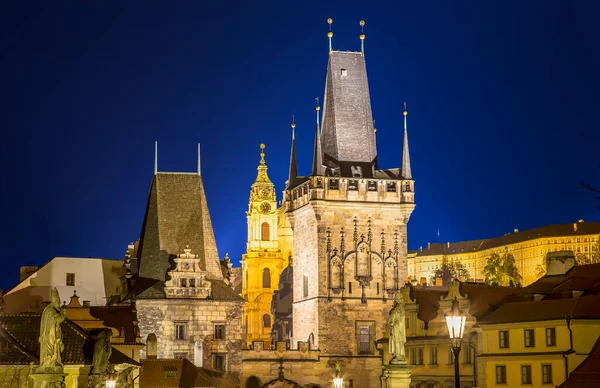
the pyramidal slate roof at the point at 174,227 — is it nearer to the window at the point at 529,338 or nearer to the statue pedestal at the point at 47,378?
the window at the point at 529,338

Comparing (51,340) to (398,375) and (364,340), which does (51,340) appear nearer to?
(398,375)

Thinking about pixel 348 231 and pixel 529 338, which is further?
pixel 348 231

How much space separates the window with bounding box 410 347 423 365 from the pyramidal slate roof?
13.1m

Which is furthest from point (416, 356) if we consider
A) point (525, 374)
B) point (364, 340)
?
point (364, 340)

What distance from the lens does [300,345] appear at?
8112cm

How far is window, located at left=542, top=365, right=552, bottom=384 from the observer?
5875 centimetres

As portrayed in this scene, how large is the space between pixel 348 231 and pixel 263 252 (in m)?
65.9

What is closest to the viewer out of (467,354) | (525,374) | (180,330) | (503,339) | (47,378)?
(47,378)

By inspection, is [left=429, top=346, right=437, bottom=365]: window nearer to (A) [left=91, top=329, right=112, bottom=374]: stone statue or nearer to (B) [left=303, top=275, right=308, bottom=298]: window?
(B) [left=303, top=275, right=308, bottom=298]: window

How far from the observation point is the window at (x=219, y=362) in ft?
245

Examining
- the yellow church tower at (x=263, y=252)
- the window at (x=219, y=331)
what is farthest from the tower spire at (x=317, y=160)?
the yellow church tower at (x=263, y=252)

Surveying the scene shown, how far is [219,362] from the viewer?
74.9 m

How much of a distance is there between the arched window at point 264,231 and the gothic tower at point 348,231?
62.5 meters

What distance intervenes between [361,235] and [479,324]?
68.7ft
